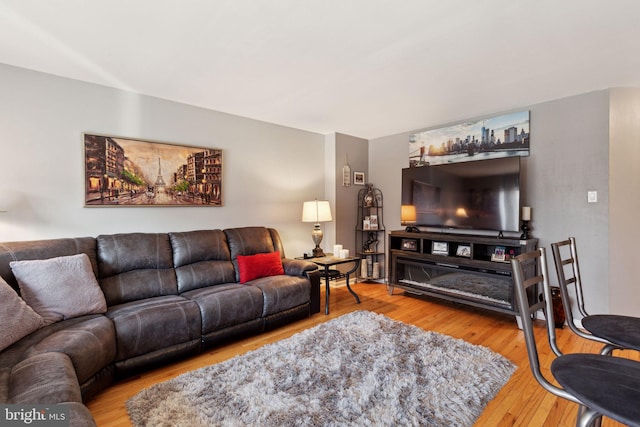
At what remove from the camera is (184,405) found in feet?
5.89

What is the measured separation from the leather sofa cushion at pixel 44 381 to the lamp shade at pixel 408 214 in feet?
12.3

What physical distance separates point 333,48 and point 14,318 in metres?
2.67

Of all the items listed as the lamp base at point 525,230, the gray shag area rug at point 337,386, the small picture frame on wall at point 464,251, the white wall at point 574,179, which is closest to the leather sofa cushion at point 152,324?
the gray shag area rug at point 337,386

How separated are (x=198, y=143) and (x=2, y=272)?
200 cm

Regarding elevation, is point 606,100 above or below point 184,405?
above

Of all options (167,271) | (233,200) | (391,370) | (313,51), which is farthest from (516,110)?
(167,271)

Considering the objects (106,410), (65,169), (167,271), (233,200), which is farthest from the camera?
(233,200)

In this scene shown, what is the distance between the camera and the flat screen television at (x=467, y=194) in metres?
3.26

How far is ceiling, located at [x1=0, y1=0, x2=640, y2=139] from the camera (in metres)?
1.77

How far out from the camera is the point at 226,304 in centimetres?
257

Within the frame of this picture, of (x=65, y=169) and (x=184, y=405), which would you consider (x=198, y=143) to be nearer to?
(x=65, y=169)

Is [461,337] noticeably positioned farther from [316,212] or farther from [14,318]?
[14,318]

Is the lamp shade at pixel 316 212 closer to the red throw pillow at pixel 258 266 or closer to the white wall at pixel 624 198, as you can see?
the red throw pillow at pixel 258 266

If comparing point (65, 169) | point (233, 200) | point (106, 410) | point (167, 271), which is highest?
point (65, 169)
